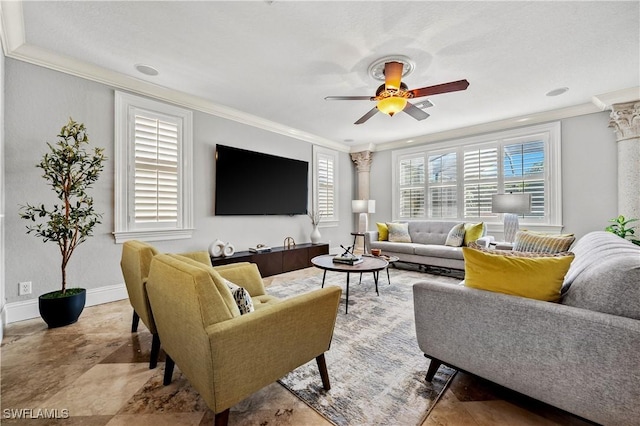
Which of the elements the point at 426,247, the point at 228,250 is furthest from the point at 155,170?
the point at 426,247

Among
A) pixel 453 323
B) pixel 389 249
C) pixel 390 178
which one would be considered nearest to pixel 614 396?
pixel 453 323

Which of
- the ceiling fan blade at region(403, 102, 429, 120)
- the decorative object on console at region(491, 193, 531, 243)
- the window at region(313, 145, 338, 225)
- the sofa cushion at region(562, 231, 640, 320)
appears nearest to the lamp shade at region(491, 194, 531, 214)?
the decorative object on console at region(491, 193, 531, 243)

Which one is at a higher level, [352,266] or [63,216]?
[63,216]

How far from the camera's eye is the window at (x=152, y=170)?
310cm

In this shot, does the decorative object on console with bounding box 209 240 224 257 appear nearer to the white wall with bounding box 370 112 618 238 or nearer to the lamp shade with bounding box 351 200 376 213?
the lamp shade with bounding box 351 200 376 213

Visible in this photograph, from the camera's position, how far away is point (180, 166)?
141 inches

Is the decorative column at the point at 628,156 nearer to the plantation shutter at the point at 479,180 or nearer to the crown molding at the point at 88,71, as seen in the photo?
the plantation shutter at the point at 479,180

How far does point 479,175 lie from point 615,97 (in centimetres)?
193

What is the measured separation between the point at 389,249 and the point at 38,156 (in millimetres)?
4853

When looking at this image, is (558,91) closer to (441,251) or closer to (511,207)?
(511,207)

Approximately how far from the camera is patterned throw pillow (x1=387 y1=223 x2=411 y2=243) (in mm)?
5035

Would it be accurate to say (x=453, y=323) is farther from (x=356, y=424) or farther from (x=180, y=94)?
(x=180, y=94)

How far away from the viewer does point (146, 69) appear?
294 cm

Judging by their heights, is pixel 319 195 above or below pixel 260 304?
above
